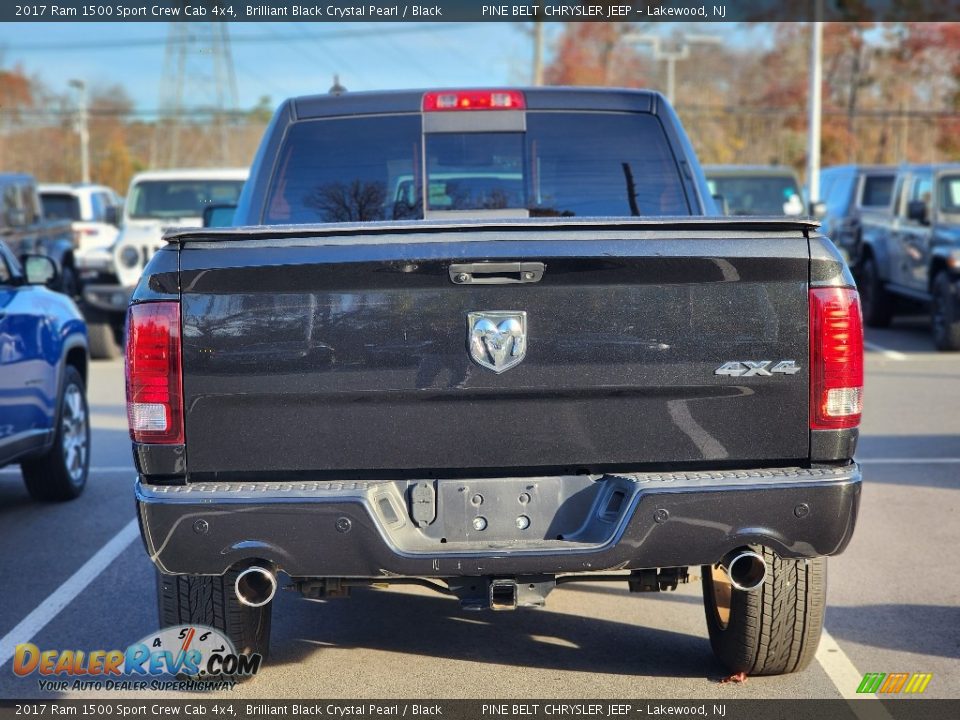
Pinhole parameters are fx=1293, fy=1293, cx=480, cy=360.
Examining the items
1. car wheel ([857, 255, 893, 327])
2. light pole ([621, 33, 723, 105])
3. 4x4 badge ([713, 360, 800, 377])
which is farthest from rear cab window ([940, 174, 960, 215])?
light pole ([621, 33, 723, 105])

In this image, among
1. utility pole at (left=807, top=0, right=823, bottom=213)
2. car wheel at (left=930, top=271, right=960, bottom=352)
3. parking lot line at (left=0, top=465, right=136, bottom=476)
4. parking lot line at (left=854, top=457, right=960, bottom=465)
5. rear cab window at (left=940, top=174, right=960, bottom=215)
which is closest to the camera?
parking lot line at (left=854, top=457, right=960, bottom=465)

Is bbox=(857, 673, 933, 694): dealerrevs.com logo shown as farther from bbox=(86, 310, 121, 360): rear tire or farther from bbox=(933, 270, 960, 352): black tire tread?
bbox=(86, 310, 121, 360): rear tire

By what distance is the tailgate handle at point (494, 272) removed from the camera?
3771mm

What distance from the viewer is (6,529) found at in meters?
7.20

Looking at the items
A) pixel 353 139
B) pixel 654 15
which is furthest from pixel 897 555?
pixel 654 15

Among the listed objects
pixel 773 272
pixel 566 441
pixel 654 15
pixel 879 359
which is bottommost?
pixel 879 359

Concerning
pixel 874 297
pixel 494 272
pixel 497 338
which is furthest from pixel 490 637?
pixel 874 297

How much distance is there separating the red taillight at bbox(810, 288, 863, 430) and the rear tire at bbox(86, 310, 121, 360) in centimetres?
1213

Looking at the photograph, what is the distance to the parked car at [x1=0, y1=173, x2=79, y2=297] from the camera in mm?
15242

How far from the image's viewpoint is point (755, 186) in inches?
708

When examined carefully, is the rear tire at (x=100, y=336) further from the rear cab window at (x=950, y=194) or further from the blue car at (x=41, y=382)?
the rear cab window at (x=950, y=194)

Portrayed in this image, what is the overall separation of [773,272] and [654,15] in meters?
41.9

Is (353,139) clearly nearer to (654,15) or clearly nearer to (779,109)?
(779,109)

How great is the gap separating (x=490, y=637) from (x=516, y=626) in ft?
0.56
